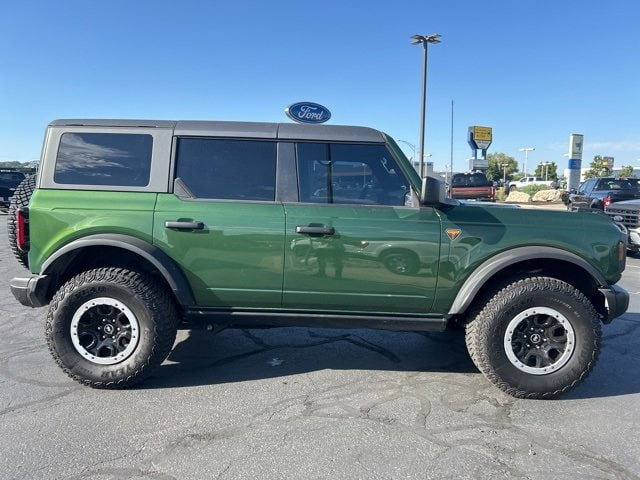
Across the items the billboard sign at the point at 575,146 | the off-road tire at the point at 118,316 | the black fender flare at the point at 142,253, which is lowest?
the off-road tire at the point at 118,316

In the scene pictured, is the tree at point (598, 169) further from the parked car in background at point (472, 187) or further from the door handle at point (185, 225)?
the door handle at point (185, 225)

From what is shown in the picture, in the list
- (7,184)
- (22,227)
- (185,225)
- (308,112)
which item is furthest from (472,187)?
(22,227)

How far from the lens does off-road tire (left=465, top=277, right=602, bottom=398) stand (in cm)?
359

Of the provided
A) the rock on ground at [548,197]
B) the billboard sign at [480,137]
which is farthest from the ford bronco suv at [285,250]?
the billboard sign at [480,137]

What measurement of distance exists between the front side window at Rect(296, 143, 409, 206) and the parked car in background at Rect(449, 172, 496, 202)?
2032 cm

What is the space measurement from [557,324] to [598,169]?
74183 mm

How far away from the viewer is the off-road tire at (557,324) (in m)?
3.59

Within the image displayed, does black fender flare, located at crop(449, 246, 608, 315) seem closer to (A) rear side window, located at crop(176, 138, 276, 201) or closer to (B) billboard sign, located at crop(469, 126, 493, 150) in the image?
(A) rear side window, located at crop(176, 138, 276, 201)

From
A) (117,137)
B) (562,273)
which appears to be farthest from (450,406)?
(117,137)

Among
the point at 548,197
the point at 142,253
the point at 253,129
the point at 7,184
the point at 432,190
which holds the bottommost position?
the point at 142,253

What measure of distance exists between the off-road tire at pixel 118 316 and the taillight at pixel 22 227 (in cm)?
51

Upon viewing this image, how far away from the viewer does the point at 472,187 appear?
76.9ft

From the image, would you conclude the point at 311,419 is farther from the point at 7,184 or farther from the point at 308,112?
the point at 7,184

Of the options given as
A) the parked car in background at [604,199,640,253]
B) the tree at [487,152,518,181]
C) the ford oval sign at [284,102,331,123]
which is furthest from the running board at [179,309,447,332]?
the tree at [487,152,518,181]
